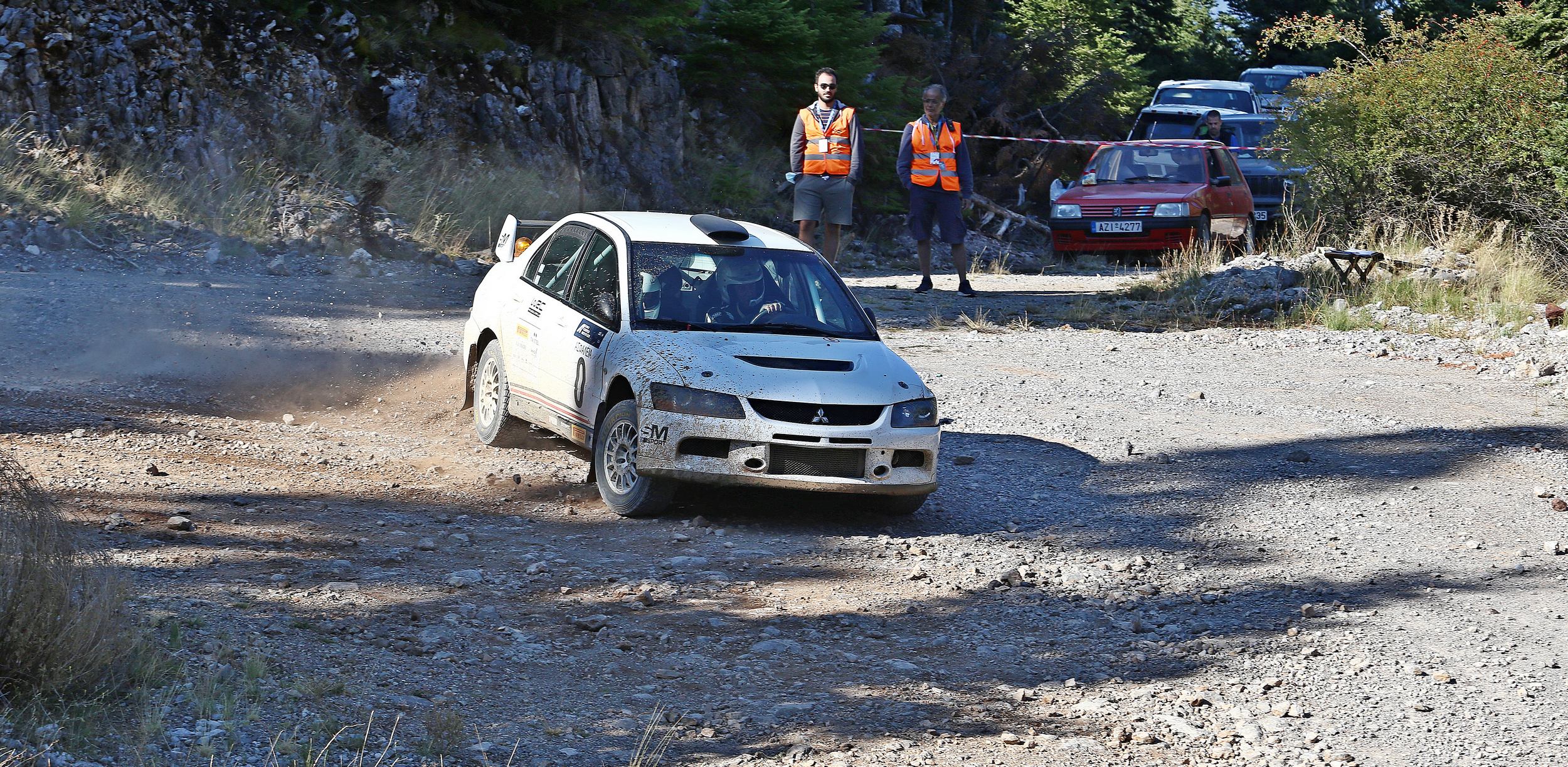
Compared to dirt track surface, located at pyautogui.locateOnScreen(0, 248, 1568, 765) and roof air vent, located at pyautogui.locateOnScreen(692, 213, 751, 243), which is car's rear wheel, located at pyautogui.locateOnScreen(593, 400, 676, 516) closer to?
dirt track surface, located at pyautogui.locateOnScreen(0, 248, 1568, 765)

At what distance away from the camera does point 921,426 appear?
7.41 m

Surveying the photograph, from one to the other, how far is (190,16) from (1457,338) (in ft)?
45.7

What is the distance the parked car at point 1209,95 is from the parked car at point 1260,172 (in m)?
2.31

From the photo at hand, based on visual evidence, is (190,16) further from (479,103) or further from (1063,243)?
(1063,243)

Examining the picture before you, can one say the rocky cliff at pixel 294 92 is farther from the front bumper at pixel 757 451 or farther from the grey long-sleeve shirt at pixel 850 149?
the front bumper at pixel 757 451

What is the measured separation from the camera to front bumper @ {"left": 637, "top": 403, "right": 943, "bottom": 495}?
23.3 feet

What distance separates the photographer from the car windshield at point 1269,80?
32156 millimetres

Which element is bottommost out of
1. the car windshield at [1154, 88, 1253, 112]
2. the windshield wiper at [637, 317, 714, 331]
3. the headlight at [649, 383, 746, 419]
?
the headlight at [649, 383, 746, 419]

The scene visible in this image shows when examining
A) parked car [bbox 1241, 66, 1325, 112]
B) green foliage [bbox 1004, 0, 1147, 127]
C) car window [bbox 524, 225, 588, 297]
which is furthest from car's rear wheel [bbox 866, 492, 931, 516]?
parked car [bbox 1241, 66, 1325, 112]

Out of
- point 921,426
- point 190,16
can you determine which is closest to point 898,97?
point 190,16

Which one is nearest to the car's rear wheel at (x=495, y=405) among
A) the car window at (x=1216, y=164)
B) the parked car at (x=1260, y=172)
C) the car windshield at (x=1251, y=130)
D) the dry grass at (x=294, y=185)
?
the dry grass at (x=294, y=185)

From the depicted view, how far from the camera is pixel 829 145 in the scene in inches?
577

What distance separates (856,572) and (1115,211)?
1315 cm

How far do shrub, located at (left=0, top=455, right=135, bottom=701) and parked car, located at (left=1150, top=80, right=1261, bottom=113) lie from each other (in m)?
25.3
